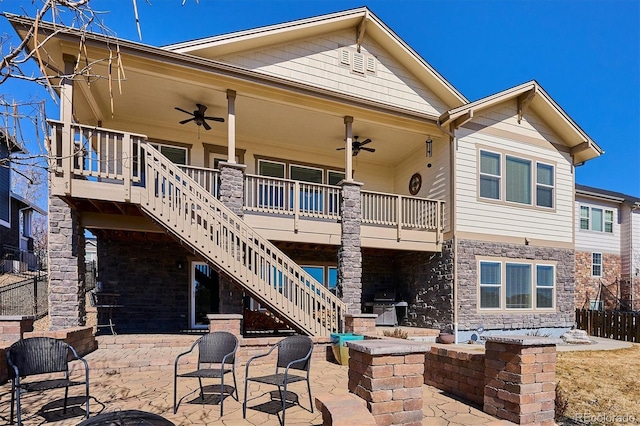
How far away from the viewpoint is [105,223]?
798 centimetres

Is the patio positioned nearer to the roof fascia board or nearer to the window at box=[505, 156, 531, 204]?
the roof fascia board

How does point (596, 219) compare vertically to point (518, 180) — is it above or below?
below

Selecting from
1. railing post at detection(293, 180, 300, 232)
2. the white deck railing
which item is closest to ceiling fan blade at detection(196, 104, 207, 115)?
the white deck railing

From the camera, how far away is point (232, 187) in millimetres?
8227

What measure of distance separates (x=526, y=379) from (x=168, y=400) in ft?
13.1

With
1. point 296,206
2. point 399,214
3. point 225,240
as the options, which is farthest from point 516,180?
point 225,240

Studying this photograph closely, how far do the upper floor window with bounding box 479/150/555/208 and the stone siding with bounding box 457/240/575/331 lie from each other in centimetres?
138

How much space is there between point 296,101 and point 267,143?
8.15 feet

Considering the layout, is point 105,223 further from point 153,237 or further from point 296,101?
point 296,101

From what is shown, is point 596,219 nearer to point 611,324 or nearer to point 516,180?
point 611,324

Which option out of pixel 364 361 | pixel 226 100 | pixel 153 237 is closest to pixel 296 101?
pixel 226 100

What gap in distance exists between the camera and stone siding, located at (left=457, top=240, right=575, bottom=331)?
992 centimetres

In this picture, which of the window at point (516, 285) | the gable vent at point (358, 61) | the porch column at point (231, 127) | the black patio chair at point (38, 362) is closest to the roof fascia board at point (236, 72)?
the porch column at point (231, 127)

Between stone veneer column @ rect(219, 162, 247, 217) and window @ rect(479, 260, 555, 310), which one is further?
window @ rect(479, 260, 555, 310)
